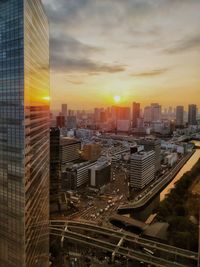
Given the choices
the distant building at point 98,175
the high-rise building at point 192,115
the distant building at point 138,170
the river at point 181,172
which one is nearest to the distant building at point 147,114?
the high-rise building at point 192,115

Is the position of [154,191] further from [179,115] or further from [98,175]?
[179,115]

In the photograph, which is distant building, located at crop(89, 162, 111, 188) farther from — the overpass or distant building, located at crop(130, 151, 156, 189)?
the overpass

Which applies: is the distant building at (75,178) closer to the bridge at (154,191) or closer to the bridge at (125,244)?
the bridge at (154,191)

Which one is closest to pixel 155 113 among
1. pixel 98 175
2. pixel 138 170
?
pixel 138 170

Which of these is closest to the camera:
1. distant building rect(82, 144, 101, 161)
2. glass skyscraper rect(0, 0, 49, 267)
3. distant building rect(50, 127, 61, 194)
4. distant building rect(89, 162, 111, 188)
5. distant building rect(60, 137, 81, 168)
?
glass skyscraper rect(0, 0, 49, 267)

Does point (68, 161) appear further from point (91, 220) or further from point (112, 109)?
point (112, 109)

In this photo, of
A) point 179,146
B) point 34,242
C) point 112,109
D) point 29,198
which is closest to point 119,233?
point 34,242

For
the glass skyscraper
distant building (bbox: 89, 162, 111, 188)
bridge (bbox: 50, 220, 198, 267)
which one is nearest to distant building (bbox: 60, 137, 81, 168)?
distant building (bbox: 89, 162, 111, 188)
